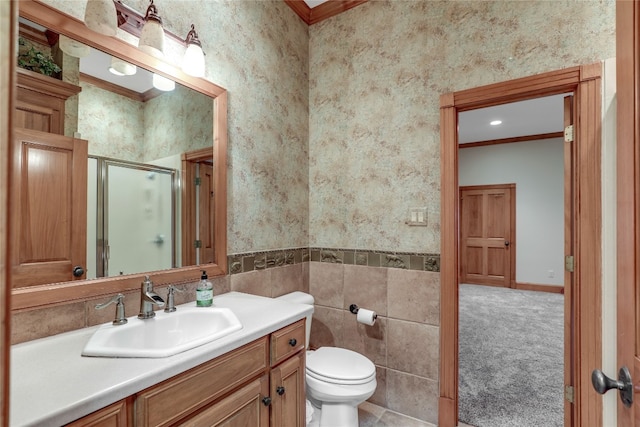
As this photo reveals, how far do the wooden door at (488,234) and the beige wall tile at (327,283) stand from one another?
473cm

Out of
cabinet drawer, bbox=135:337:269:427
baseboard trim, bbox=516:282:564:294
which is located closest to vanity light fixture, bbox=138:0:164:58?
cabinet drawer, bbox=135:337:269:427

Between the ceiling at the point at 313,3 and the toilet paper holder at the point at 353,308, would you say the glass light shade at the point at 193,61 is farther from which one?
the toilet paper holder at the point at 353,308

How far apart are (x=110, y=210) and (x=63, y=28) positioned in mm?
691

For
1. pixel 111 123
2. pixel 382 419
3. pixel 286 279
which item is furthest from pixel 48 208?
pixel 382 419

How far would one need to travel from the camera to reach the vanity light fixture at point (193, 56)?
1.48m

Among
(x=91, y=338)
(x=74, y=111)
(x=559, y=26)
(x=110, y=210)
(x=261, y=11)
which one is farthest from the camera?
(x=261, y=11)

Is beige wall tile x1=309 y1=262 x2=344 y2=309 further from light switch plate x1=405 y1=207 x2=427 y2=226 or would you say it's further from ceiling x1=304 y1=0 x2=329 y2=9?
ceiling x1=304 y1=0 x2=329 y2=9

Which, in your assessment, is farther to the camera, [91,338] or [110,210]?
[110,210]

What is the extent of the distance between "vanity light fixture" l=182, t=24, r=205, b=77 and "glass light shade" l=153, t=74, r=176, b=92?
0.10 m

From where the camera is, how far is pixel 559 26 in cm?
161

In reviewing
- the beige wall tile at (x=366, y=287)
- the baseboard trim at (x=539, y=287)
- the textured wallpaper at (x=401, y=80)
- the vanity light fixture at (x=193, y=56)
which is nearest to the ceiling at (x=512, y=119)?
the textured wallpaper at (x=401, y=80)

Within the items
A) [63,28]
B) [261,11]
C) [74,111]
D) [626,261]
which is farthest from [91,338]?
[261,11]

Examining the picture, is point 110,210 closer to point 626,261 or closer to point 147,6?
point 147,6

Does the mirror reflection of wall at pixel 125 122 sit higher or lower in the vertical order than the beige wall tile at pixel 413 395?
higher
